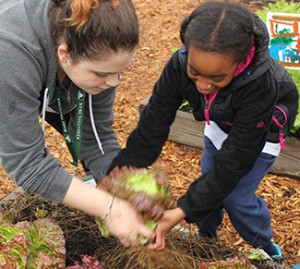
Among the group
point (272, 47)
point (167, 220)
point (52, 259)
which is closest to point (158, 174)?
point (167, 220)

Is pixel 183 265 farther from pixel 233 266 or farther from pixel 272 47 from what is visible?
pixel 272 47

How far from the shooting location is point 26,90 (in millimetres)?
2123

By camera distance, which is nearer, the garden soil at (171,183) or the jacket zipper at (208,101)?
the jacket zipper at (208,101)

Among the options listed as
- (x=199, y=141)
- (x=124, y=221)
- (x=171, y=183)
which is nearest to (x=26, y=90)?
(x=124, y=221)

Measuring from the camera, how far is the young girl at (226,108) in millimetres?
2090

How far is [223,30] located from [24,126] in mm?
901

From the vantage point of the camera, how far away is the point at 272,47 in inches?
162

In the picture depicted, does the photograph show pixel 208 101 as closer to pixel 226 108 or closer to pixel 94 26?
pixel 226 108

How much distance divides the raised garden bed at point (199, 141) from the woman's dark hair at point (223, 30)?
185 cm

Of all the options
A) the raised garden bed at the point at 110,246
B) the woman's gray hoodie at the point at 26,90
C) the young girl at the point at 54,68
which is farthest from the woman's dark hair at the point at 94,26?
the raised garden bed at the point at 110,246

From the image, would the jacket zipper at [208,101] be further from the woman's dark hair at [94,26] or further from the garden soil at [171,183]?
the garden soil at [171,183]

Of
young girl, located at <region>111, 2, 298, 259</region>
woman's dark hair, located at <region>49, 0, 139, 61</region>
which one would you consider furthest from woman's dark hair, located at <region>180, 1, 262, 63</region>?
woman's dark hair, located at <region>49, 0, 139, 61</region>

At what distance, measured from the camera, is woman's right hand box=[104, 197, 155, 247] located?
2178mm

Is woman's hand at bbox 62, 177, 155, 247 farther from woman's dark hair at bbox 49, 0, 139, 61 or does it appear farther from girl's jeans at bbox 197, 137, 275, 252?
girl's jeans at bbox 197, 137, 275, 252
